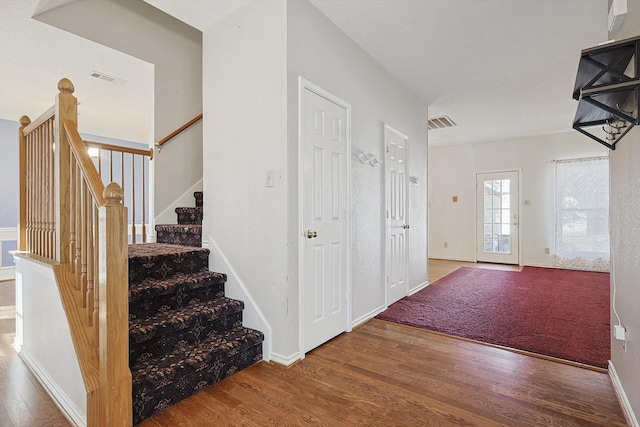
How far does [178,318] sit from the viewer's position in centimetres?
214

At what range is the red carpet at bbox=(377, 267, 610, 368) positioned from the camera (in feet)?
8.88

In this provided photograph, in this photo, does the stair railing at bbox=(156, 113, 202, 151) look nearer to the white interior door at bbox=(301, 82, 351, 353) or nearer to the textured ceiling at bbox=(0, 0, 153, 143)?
the textured ceiling at bbox=(0, 0, 153, 143)

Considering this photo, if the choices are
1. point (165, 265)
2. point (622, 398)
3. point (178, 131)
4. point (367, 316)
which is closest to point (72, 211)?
point (165, 265)

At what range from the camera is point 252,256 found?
8.30 ft

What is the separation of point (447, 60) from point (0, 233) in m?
7.28

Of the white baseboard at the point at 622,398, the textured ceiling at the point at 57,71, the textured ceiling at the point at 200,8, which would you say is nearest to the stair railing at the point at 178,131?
the textured ceiling at the point at 57,71

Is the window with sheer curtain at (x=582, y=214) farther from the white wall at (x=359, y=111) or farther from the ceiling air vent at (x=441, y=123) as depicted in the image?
→ the white wall at (x=359, y=111)

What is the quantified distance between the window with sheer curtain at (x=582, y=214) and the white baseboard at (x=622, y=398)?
4.89m

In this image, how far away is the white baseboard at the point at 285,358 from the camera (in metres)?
2.32

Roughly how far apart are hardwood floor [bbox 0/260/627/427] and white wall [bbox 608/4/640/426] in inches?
8.8

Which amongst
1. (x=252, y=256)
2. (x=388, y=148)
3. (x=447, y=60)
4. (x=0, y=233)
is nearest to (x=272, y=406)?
(x=252, y=256)

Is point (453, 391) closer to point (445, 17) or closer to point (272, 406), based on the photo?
point (272, 406)

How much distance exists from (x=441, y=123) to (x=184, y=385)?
5.57 metres

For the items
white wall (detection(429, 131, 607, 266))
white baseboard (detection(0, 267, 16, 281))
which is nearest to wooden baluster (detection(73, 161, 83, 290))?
white baseboard (detection(0, 267, 16, 281))
